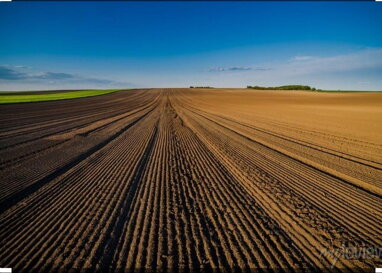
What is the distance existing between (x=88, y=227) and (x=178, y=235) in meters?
1.76

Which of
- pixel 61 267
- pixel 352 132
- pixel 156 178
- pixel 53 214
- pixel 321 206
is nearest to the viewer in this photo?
pixel 61 267

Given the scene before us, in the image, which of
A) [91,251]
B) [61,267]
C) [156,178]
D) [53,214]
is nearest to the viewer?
[61,267]

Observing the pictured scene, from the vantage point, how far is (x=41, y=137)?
11.8 meters

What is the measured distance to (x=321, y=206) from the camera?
15.8 feet

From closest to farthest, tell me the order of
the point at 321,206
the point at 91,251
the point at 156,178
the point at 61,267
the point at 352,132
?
the point at 61,267 < the point at 91,251 < the point at 321,206 < the point at 156,178 < the point at 352,132

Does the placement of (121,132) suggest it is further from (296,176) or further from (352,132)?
(352,132)

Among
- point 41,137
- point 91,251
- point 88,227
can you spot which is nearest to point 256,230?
point 91,251

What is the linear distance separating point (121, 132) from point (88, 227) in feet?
31.3

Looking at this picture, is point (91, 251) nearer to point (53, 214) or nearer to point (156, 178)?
A: point (53, 214)

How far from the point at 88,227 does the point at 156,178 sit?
2.50 meters

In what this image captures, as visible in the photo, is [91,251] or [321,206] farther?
[321,206]

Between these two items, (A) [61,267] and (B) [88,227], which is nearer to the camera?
(A) [61,267]

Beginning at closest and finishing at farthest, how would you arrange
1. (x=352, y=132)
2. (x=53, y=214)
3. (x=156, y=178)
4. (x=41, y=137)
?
1. (x=53, y=214)
2. (x=156, y=178)
3. (x=41, y=137)
4. (x=352, y=132)

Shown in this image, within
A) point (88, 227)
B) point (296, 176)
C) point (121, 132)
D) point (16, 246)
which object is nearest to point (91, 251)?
point (88, 227)
